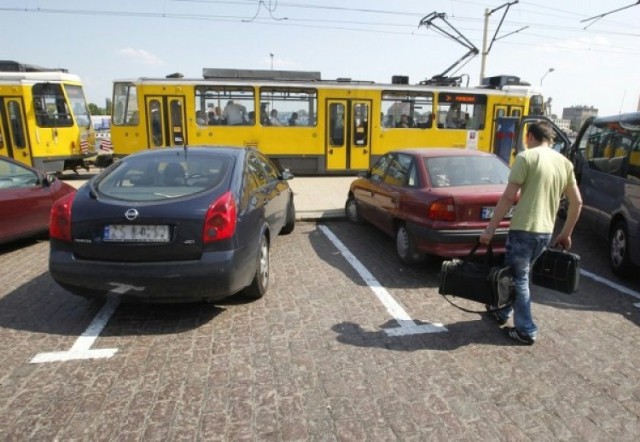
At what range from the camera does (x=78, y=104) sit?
14.1 m

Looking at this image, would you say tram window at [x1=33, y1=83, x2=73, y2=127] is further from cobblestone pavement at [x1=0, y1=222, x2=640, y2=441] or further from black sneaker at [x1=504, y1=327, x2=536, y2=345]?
black sneaker at [x1=504, y1=327, x2=536, y2=345]

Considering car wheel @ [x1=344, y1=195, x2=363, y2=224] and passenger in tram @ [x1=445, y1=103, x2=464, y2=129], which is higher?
passenger in tram @ [x1=445, y1=103, x2=464, y2=129]

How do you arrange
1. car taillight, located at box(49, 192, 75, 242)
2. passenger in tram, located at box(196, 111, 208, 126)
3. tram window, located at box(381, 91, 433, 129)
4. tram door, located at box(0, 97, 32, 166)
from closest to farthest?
car taillight, located at box(49, 192, 75, 242) → tram door, located at box(0, 97, 32, 166) → passenger in tram, located at box(196, 111, 208, 126) → tram window, located at box(381, 91, 433, 129)

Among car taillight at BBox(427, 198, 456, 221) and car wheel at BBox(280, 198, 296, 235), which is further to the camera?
car wheel at BBox(280, 198, 296, 235)

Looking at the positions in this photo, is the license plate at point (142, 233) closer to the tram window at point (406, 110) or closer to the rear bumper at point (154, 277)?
the rear bumper at point (154, 277)

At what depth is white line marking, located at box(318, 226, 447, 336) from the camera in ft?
12.4

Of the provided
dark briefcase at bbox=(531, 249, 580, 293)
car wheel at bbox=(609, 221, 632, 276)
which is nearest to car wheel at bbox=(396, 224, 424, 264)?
dark briefcase at bbox=(531, 249, 580, 293)

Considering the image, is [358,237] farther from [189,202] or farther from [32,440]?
[32,440]

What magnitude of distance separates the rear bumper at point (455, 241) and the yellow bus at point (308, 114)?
8.91 meters

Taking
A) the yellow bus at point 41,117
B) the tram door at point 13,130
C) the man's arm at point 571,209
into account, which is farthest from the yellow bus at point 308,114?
the man's arm at point 571,209

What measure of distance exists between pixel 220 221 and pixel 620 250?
4.76m

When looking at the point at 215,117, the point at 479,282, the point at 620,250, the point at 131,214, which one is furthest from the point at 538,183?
the point at 215,117

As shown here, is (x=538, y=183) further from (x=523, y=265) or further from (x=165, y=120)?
(x=165, y=120)

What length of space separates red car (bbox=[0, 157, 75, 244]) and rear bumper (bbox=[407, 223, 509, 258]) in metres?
5.33
